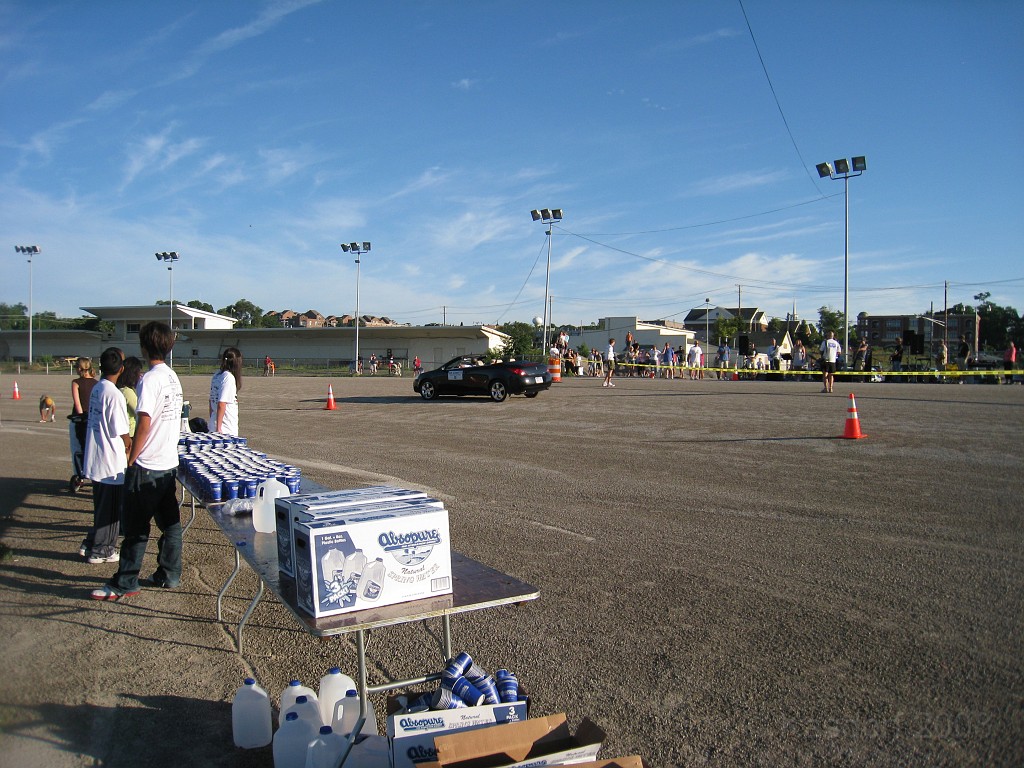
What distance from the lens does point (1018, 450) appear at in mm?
11453

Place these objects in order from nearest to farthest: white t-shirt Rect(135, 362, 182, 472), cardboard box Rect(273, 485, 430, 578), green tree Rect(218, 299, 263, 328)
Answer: cardboard box Rect(273, 485, 430, 578) → white t-shirt Rect(135, 362, 182, 472) → green tree Rect(218, 299, 263, 328)

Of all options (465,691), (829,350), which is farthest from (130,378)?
(829,350)

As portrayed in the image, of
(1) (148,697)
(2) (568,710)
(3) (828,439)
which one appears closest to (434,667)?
(2) (568,710)

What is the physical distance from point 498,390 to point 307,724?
19.2 metres

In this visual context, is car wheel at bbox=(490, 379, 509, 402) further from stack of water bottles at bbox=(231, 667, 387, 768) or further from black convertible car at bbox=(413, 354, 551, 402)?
stack of water bottles at bbox=(231, 667, 387, 768)

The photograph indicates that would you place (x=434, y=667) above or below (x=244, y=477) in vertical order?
below

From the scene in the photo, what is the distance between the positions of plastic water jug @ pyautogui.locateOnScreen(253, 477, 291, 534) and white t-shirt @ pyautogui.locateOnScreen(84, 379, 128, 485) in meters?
1.47

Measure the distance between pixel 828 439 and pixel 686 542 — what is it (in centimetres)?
742

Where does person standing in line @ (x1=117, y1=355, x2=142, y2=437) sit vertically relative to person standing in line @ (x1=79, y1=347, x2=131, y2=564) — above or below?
above

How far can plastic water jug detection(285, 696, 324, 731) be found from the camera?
3230mm

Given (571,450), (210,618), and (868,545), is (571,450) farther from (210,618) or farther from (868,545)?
(210,618)

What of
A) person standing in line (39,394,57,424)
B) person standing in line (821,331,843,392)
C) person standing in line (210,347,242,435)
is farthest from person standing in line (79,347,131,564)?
person standing in line (821,331,843,392)

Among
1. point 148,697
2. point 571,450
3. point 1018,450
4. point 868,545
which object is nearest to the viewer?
point 148,697

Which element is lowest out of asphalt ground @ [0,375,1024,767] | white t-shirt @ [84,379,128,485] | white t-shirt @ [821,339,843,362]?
asphalt ground @ [0,375,1024,767]
